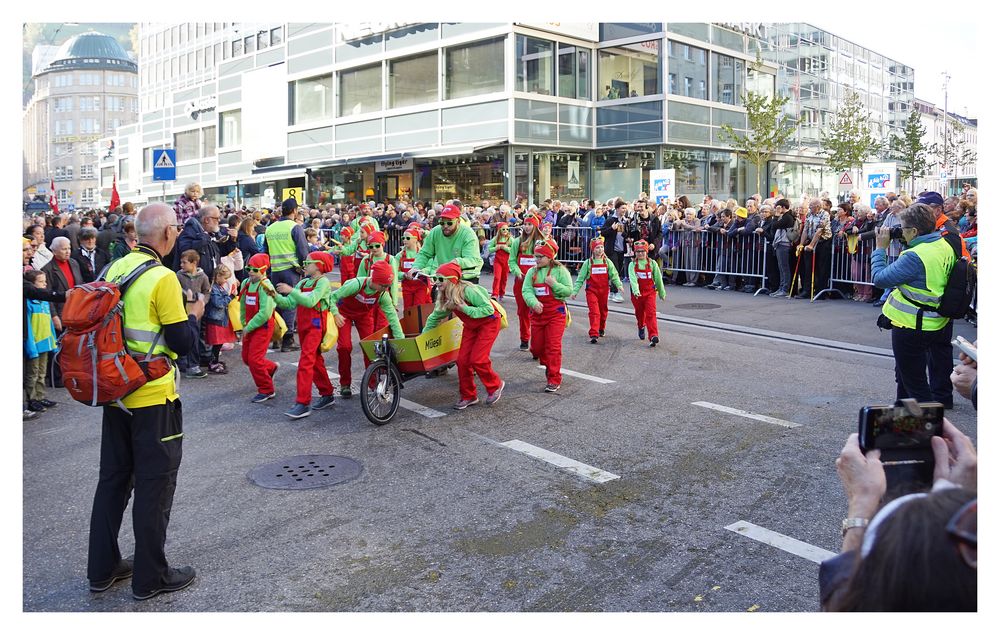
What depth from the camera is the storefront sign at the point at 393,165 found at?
125 feet

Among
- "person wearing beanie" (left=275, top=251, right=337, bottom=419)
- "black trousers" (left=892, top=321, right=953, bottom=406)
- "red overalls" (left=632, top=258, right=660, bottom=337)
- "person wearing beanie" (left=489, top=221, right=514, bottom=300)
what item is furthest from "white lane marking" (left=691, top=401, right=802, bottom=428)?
"person wearing beanie" (left=489, top=221, right=514, bottom=300)

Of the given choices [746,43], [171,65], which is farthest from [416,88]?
[171,65]

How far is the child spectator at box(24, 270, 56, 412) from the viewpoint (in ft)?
29.8

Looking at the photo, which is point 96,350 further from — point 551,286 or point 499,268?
point 499,268

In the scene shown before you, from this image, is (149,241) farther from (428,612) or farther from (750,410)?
(750,410)

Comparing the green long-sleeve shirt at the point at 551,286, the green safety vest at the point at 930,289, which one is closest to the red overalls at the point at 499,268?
the green long-sleeve shirt at the point at 551,286

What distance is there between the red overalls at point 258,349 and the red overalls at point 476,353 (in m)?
2.04

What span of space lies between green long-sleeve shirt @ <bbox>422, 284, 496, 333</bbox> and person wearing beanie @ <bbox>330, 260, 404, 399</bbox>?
366mm

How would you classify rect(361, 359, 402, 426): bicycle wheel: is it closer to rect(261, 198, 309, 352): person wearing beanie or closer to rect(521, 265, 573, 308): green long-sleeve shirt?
rect(521, 265, 573, 308): green long-sleeve shirt

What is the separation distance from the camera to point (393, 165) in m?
39.1

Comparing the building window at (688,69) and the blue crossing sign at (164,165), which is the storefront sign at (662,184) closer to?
the building window at (688,69)

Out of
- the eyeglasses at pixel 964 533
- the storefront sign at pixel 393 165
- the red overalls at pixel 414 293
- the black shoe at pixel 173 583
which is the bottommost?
the black shoe at pixel 173 583

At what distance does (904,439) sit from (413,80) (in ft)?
118

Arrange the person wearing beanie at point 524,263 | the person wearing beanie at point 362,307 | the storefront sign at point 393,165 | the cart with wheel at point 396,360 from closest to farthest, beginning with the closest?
→ the cart with wheel at point 396,360 < the person wearing beanie at point 362,307 < the person wearing beanie at point 524,263 < the storefront sign at point 393,165
